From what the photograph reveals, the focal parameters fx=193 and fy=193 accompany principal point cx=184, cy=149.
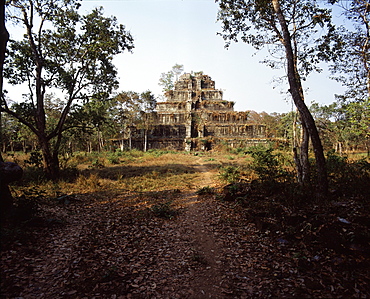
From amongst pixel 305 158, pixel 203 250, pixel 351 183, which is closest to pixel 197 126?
pixel 305 158

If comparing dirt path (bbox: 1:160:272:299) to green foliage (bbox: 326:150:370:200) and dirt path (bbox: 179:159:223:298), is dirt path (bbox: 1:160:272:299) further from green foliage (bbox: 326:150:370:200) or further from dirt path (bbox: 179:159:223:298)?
green foliage (bbox: 326:150:370:200)

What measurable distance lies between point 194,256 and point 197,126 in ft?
121

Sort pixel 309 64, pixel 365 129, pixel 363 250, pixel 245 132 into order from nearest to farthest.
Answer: pixel 363 250 < pixel 309 64 < pixel 365 129 < pixel 245 132

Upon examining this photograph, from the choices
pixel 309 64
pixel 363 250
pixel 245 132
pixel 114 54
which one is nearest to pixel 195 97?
pixel 245 132

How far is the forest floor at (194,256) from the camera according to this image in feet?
11.3

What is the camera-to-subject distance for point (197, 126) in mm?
40625

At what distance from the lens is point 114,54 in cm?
1332

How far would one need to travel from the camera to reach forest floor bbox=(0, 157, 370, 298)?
11.3 ft

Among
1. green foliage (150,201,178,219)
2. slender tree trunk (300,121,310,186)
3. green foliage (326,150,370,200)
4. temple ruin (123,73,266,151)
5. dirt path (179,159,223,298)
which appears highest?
temple ruin (123,73,266,151)

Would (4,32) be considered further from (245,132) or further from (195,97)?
(195,97)

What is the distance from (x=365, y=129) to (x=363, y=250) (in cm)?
1077

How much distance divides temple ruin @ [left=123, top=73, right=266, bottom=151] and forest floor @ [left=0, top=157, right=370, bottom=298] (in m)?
32.2

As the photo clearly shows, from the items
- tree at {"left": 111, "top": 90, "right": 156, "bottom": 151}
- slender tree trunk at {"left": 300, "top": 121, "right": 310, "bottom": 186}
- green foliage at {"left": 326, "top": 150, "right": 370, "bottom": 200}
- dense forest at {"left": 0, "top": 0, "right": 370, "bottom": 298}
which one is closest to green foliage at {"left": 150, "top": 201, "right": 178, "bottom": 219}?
dense forest at {"left": 0, "top": 0, "right": 370, "bottom": 298}

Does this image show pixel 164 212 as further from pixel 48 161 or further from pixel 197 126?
pixel 197 126
